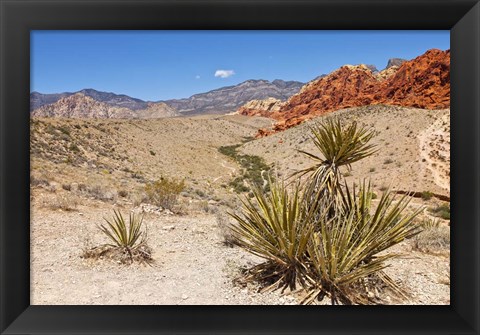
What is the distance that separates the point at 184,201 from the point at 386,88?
143ft

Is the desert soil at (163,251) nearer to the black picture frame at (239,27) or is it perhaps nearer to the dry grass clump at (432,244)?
the dry grass clump at (432,244)

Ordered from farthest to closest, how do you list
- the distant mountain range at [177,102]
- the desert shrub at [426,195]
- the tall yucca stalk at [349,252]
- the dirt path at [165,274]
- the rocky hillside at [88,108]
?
the distant mountain range at [177,102] < the rocky hillside at [88,108] < the desert shrub at [426,195] < the dirt path at [165,274] < the tall yucca stalk at [349,252]

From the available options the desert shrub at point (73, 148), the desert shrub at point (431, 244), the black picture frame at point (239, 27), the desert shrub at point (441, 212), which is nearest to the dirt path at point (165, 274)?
the desert shrub at point (431, 244)

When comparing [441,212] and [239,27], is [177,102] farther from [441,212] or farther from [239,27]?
[239,27]

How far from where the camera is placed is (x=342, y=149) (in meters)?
2.44

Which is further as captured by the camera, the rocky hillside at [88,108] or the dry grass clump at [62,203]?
the rocky hillside at [88,108]

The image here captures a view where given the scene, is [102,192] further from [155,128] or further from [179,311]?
[155,128]

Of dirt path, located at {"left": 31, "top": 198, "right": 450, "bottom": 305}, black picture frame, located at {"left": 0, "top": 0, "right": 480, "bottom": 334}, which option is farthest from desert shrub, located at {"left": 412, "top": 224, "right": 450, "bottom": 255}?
black picture frame, located at {"left": 0, "top": 0, "right": 480, "bottom": 334}

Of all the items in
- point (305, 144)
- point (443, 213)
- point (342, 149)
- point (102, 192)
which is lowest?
point (443, 213)

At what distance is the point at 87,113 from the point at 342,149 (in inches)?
1747

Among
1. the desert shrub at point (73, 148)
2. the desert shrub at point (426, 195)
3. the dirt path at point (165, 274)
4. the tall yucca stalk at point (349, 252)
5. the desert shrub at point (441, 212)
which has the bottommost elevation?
the desert shrub at point (441, 212)

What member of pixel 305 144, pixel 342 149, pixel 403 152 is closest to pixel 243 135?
pixel 305 144

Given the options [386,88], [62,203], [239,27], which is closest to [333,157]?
[239,27]

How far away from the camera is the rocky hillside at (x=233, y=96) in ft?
219
